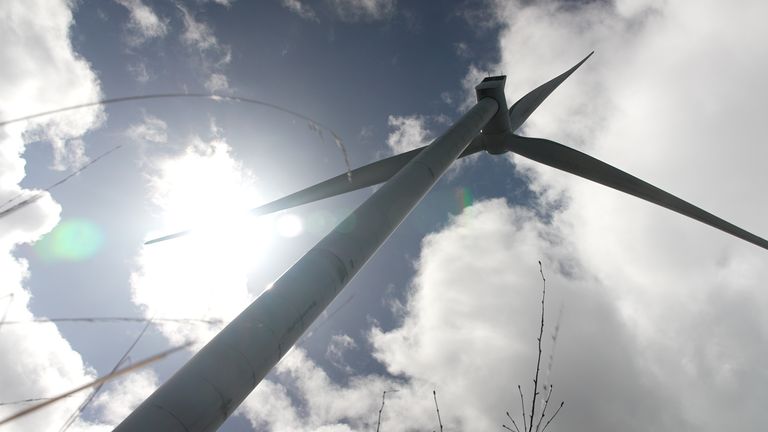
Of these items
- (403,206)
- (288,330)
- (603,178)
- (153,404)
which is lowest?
(153,404)

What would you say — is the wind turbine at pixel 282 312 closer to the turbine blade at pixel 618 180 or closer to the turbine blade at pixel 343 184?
the turbine blade at pixel 343 184

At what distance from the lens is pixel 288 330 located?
6395 mm

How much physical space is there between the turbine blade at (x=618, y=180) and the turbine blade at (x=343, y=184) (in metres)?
5.60

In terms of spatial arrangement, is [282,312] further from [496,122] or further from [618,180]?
[496,122]

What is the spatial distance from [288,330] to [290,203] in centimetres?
1135

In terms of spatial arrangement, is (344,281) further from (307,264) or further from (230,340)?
(230,340)

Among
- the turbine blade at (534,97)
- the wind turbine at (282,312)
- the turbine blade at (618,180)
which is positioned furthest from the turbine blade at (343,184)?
the turbine blade at (534,97)

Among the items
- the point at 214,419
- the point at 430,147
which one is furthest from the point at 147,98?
the point at 430,147

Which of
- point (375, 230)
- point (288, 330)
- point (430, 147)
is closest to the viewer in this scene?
point (288, 330)

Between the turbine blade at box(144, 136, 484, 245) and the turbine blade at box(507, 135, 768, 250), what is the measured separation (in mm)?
5600

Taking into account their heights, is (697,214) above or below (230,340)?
above

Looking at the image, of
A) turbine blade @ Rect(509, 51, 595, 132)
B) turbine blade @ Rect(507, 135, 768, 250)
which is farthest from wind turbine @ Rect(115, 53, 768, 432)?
turbine blade @ Rect(509, 51, 595, 132)

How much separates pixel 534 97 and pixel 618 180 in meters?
8.59

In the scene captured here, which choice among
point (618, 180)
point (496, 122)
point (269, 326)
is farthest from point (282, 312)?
point (496, 122)
